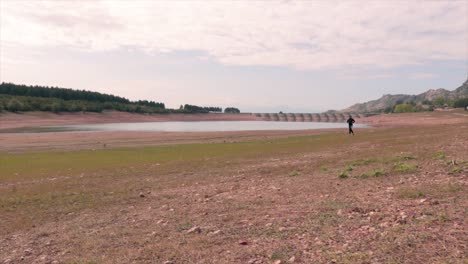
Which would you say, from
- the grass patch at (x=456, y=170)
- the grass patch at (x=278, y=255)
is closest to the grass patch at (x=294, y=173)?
the grass patch at (x=456, y=170)

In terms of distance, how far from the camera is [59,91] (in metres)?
195

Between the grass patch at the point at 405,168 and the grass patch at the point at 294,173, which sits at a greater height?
the grass patch at the point at 405,168

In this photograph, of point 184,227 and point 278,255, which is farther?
point 184,227

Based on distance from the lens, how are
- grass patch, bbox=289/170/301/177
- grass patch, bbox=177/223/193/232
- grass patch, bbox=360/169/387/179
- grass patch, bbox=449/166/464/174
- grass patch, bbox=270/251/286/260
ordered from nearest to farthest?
grass patch, bbox=270/251/286/260
grass patch, bbox=177/223/193/232
grass patch, bbox=449/166/464/174
grass patch, bbox=360/169/387/179
grass patch, bbox=289/170/301/177

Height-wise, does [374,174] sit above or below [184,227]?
above

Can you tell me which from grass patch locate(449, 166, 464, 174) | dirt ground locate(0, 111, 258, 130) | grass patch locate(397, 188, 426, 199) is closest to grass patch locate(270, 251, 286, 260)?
grass patch locate(397, 188, 426, 199)

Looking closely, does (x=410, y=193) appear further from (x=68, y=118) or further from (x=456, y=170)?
(x=68, y=118)

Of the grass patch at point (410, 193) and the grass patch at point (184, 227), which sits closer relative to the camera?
the grass patch at point (184, 227)

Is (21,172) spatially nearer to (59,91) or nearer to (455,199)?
(455,199)

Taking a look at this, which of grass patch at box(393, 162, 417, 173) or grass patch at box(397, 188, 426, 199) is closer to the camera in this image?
grass patch at box(397, 188, 426, 199)

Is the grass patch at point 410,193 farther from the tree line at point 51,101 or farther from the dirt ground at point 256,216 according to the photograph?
the tree line at point 51,101

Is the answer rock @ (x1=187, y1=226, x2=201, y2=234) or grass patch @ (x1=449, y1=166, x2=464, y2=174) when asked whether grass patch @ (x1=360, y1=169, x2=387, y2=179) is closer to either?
grass patch @ (x1=449, y1=166, x2=464, y2=174)

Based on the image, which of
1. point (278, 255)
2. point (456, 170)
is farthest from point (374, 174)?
point (278, 255)

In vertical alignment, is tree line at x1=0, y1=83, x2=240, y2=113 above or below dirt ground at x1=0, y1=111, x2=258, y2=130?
above
